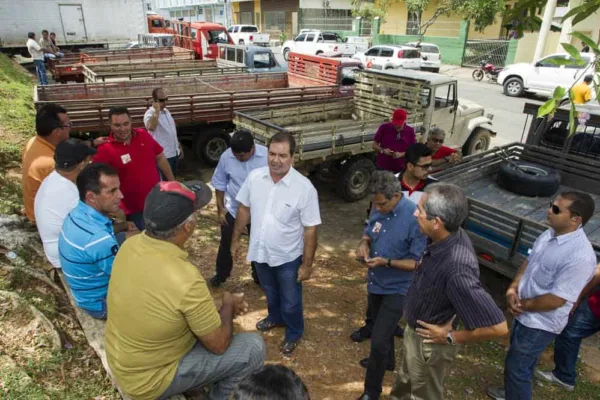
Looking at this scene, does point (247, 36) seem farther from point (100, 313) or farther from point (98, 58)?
point (100, 313)

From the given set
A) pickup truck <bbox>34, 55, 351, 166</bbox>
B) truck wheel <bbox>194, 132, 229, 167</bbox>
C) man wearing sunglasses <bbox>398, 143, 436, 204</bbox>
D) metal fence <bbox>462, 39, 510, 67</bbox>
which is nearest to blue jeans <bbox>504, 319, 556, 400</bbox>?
man wearing sunglasses <bbox>398, 143, 436, 204</bbox>

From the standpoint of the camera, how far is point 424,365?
96.5 inches

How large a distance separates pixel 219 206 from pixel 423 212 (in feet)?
8.38

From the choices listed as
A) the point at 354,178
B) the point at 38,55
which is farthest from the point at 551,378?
the point at 38,55

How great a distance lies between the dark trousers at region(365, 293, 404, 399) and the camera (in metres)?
2.83

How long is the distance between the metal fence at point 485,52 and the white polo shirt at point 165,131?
2123 centimetres

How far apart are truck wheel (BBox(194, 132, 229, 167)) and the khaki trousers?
6.47 meters

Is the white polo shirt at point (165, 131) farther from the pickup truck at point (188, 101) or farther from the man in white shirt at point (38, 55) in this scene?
the man in white shirt at point (38, 55)

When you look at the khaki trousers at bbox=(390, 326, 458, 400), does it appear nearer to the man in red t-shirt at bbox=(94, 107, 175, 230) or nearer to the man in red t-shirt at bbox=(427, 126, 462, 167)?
the man in red t-shirt at bbox=(94, 107, 175, 230)

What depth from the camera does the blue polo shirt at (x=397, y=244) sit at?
2828 mm

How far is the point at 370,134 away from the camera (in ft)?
21.9

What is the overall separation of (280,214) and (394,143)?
9.50ft

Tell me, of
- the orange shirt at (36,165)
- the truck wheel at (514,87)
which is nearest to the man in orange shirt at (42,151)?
the orange shirt at (36,165)

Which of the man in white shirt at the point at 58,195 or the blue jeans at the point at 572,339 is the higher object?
the man in white shirt at the point at 58,195
